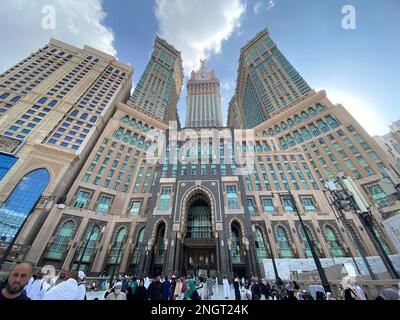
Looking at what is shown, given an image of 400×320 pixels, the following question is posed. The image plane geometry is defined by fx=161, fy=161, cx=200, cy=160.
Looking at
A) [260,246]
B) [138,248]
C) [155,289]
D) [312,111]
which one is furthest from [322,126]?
[138,248]

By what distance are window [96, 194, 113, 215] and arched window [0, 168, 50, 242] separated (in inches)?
325

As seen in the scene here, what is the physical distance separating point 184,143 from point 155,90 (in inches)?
1371

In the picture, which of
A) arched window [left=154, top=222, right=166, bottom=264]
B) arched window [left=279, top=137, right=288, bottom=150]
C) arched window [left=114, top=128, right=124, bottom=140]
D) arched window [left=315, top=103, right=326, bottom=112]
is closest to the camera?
arched window [left=154, top=222, right=166, bottom=264]

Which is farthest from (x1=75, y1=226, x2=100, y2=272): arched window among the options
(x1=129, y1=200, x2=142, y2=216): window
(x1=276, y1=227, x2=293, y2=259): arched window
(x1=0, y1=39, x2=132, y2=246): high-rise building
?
(x1=276, y1=227, x2=293, y2=259): arched window

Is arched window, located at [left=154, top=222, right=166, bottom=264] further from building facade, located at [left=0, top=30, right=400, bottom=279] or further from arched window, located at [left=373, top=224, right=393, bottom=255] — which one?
arched window, located at [left=373, top=224, right=393, bottom=255]

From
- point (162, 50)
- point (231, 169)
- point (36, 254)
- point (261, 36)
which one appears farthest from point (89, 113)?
point (261, 36)

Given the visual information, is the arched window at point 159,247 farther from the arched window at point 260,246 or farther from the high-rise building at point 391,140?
the high-rise building at point 391,140

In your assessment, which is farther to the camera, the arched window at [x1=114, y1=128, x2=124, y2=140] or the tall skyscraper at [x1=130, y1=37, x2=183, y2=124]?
the tall skyscraper at [x1=130, y1=37, x2=183, y2=124]

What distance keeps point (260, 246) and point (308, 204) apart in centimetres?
1254

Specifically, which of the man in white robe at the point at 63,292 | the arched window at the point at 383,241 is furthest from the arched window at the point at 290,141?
the man in white robe at the point at 63,292

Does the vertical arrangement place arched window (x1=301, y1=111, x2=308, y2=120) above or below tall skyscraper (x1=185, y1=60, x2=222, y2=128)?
below

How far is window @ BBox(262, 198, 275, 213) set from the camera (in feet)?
97.5
